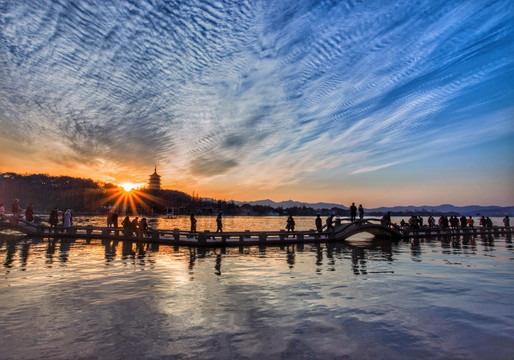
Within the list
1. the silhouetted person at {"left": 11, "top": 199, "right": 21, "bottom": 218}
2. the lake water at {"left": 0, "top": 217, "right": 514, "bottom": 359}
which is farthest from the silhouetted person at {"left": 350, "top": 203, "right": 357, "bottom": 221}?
the silhouetted person at {"left": 11, "top": 199, "right": 21, "bottom": 218}

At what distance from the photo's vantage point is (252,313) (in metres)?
7.47

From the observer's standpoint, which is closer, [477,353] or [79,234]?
[477,353]

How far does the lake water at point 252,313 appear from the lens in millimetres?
5520

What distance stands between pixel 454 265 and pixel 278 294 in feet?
38.4

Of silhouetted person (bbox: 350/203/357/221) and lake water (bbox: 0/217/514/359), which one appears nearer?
lake water (bbox: 0/217/514/359)

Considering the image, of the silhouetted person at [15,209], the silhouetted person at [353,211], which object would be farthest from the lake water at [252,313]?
the silhouetted person at [15,209]

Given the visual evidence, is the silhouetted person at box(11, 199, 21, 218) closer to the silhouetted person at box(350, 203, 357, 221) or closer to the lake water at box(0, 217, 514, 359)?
the lake water at box(0, 217, 514, 359)

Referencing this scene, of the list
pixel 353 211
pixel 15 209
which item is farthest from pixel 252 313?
pixel 15 209

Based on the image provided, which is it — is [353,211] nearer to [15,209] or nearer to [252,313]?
[252,313]

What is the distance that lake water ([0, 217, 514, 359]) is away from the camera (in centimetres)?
552

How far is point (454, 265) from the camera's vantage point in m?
15.5

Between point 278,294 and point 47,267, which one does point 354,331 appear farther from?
point 47,267

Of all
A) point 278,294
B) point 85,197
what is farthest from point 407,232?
point 85,197

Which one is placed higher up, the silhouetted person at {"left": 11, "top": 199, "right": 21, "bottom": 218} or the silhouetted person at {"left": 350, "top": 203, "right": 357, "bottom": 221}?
the silhouetted person at {"left": 11, "top": 199, "right": 21, "bottom": 218}
